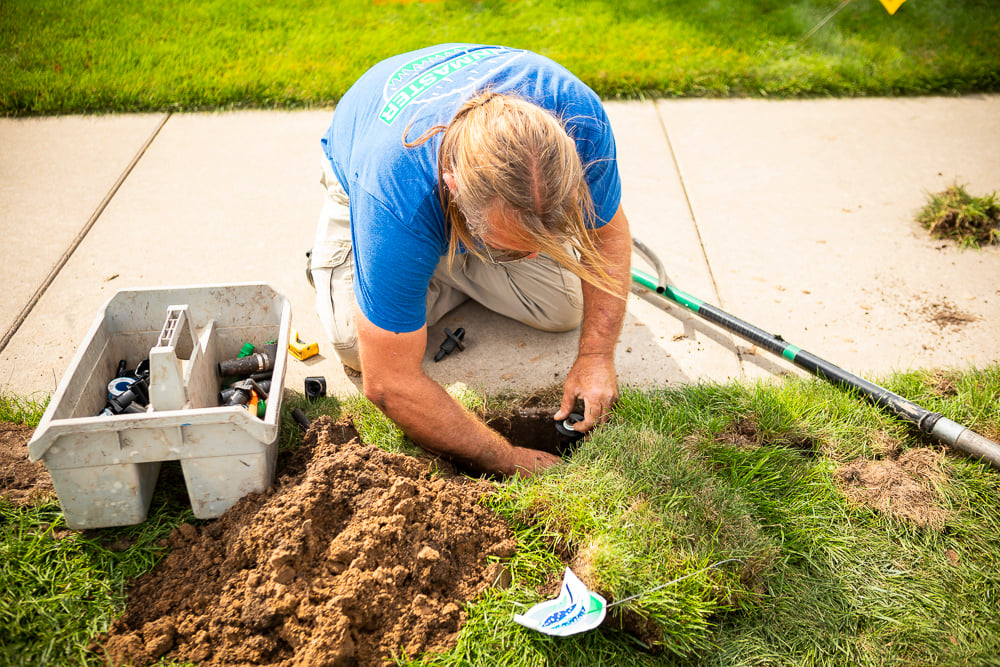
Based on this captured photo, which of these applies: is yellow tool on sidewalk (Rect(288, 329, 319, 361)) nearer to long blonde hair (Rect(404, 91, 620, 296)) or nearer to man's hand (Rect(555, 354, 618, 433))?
man's hand (Rect(555, 354, 618, 433))

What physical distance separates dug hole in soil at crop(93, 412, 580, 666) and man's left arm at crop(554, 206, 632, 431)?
24.1 inches

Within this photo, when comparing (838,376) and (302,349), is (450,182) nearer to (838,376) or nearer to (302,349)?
(302,349)

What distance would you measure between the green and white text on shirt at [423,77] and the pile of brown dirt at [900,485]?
197cm

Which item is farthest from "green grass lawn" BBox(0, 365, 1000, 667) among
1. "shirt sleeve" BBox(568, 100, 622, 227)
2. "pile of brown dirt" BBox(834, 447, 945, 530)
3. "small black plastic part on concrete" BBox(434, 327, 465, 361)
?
"shirt sleeve" BBox(568, 100, 622, 227)

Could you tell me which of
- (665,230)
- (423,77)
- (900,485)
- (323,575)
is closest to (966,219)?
(665,230)

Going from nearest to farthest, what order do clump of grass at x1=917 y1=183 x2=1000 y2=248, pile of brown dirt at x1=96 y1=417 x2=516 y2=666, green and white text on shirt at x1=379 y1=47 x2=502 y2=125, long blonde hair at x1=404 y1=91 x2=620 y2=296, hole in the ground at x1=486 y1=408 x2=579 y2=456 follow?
long blonde hair at x1=404 y1=91 x2=620 y2=296 < pile of brown dirt at x1=96 y1=417 x2=516 y2=666 < green and white text on shirt at x1=379 y1=47 x2=502 y2=125 < hole in the ground at x1=486 y1=408 x2=579 y2=456 < clump of grass at x1=917 y1=183 x2=1000 y2=248

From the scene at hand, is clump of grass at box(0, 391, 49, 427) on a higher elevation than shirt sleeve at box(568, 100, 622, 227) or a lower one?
lower

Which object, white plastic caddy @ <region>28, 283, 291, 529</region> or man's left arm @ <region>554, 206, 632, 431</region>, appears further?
man's left arm @ <region>554, 206, 632, 431</region>

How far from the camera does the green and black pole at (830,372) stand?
98.0 inches

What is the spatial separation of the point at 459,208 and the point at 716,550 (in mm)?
1288

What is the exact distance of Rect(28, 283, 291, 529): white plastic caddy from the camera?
1.99 meters

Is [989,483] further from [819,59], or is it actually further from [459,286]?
[819,59]

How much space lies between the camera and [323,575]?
6.46ft

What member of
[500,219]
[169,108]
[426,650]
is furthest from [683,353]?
[169,108]
